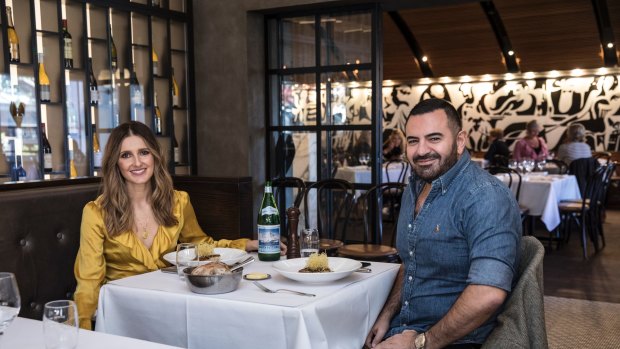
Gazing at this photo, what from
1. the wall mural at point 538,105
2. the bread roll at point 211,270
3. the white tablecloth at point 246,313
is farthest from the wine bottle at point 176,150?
the wall mural at point 538,105

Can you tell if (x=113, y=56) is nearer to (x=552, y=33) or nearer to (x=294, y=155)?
(x=294, y=155)

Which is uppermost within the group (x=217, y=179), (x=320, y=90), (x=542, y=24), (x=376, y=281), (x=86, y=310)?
(x=542, y=24)

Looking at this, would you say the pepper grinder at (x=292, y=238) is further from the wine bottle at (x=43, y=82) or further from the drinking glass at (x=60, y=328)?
the wine bottle at (x=43, y=82)

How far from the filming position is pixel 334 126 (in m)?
5.99

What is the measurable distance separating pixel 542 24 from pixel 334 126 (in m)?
6.03

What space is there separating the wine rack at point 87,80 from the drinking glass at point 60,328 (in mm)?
3927

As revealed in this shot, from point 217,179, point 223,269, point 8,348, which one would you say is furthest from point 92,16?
point 8,348

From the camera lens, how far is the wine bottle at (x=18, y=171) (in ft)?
15.9

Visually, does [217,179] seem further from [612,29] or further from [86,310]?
[612,29]

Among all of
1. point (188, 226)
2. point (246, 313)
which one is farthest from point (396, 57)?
point (246, 313)

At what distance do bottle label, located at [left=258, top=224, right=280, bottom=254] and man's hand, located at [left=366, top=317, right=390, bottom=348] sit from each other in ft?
1.67

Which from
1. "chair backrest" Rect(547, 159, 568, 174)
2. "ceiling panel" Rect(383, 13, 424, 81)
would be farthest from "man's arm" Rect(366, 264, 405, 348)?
"ceiling panel" Rect(383, 13, 424, 81)

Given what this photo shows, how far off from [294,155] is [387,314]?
4006mm

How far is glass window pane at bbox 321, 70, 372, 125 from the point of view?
19.1ft
